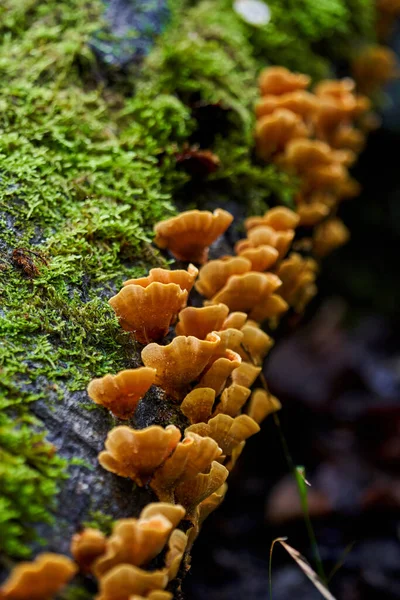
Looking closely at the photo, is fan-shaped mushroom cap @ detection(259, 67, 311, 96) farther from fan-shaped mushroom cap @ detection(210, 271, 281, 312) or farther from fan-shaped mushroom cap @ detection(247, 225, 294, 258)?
fan-shaped mushroom cap @ detection(210, 271, 281, 312)

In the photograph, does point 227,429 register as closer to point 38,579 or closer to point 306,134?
point 38,579

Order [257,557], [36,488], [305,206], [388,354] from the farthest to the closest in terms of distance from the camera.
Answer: [388,354]
[257,557]
[305,206]
[36,488]

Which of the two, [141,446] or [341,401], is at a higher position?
[141,446]

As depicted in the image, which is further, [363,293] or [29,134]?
[363,293]

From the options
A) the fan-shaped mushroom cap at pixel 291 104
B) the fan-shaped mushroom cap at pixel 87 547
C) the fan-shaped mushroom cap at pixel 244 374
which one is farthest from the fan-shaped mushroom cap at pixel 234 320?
the fan-shaped mushroom cap at pixel 291 104

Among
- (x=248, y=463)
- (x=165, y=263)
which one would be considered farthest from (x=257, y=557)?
(x=165, y=263)

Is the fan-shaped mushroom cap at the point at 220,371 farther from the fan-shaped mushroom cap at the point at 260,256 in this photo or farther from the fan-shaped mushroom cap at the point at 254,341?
the fan-shaped mushroom cap at the point at 260,256

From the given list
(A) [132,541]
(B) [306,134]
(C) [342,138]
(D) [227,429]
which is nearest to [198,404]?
(D) [227,429]

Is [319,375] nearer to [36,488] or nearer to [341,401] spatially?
[341,401]
